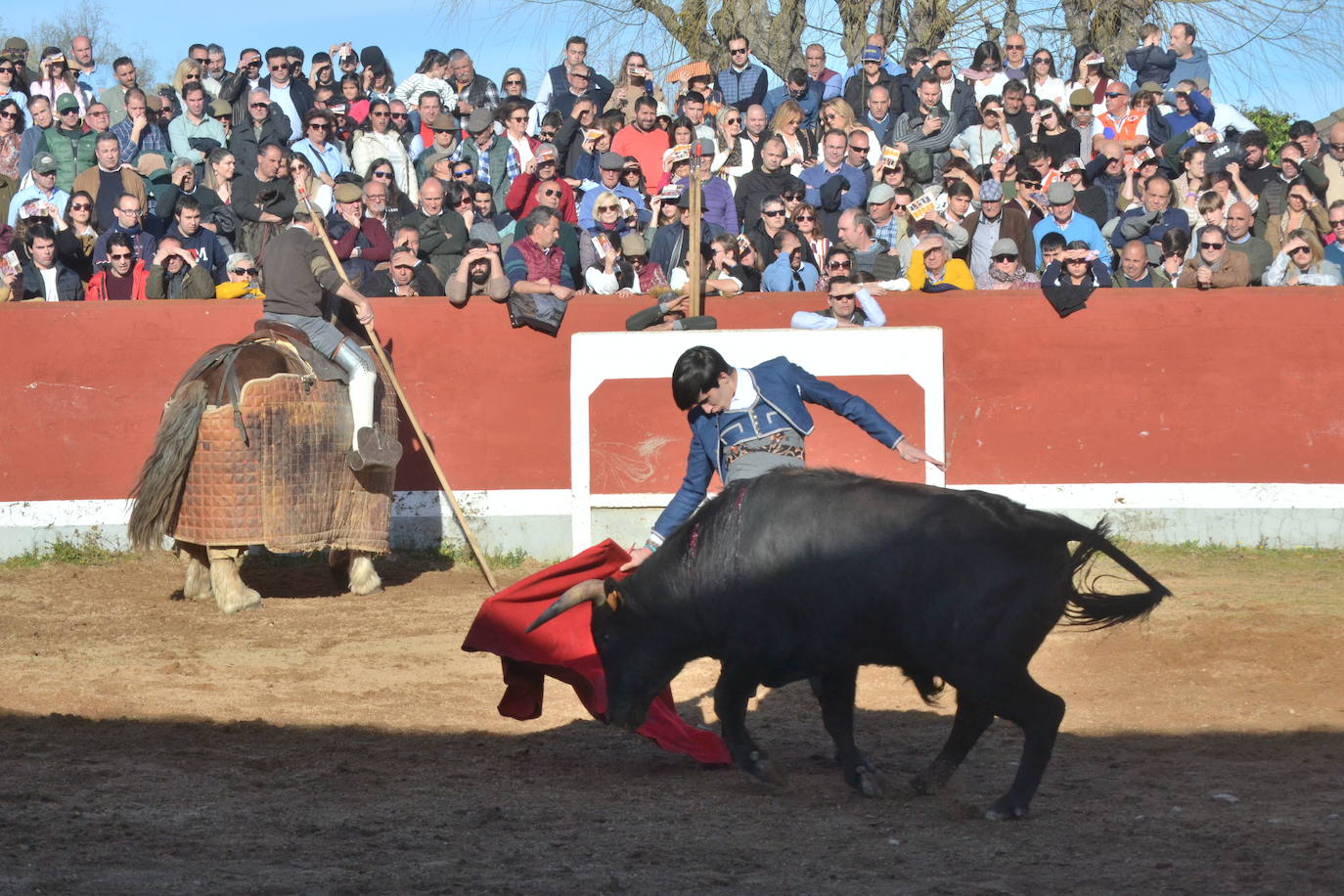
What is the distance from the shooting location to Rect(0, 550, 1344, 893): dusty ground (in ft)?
14.2

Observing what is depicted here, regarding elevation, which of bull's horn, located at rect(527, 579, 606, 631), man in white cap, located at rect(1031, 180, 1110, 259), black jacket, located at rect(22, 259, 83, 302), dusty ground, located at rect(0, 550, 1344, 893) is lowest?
dusty ground, located at rect(0, 550, 1344, 893)

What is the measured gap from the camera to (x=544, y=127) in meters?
13.1

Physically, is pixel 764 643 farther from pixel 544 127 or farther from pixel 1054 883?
pixel 544 127

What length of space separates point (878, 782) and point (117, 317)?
7.18 meters

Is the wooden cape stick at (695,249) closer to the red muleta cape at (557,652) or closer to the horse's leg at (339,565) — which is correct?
the horse's leg at (339,565)

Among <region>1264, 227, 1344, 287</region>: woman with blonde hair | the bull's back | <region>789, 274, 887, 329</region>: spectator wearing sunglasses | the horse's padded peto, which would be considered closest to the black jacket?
the horse's padded peto

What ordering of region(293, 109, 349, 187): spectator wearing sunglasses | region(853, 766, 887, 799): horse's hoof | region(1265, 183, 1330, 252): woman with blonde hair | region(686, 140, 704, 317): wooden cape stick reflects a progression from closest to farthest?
region(853, 766, 887, 799): horse's hoof, region(686, 140, 704, 317): wooden cape stick, region(1265, 183, 1330, 252): woman with blonde hair, region(293, 109, 349, 187): spectator wearing sunglasses

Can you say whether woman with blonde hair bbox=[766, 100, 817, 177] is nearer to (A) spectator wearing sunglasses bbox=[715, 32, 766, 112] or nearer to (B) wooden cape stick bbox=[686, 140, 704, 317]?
(A) spectator wearing sunglasses bbox=[715, 32, 766, 112]

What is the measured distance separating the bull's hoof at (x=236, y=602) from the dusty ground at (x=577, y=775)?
0.14 m

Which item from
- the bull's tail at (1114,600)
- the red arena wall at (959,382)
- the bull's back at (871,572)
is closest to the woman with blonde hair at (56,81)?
the red arena wall at (959,382)

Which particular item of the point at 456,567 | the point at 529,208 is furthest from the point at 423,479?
the point at 529,208

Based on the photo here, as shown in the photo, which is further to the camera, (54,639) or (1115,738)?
(54,639)

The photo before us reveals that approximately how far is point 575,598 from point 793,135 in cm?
793

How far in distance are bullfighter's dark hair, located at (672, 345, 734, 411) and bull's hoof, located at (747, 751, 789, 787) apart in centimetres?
122
